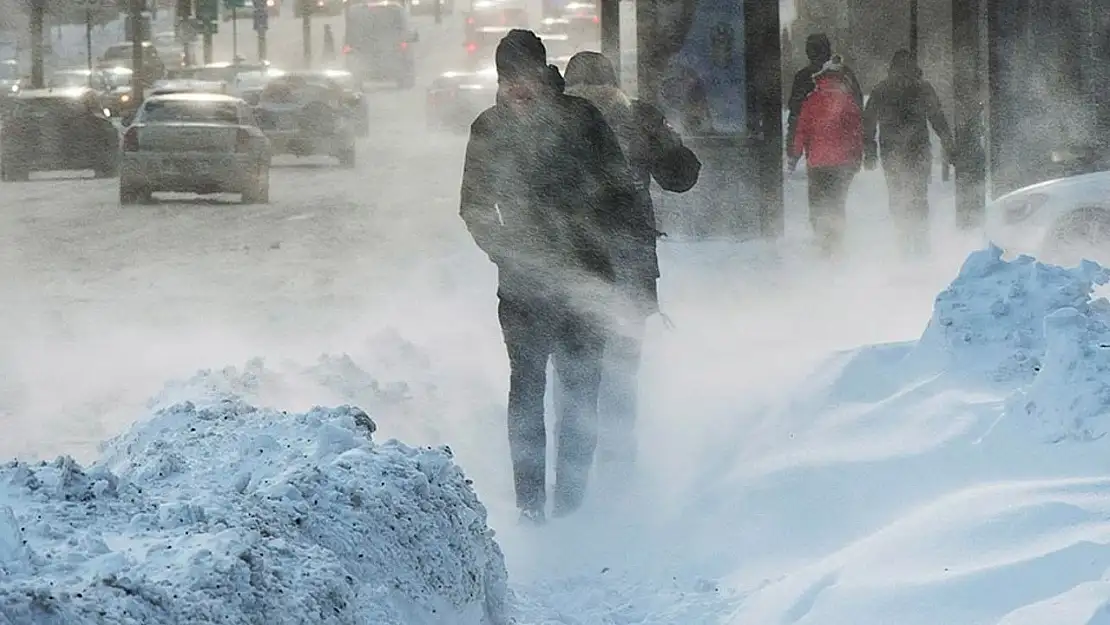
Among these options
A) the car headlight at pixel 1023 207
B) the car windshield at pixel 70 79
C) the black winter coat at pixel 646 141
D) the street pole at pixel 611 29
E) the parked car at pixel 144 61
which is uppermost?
the parked car at pixel 144 61

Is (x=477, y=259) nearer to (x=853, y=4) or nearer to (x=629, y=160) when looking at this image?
(x=629, y=160)

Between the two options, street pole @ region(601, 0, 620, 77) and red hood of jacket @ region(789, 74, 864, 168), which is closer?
red hood of jacket @ region(789, 74, 864, 168)

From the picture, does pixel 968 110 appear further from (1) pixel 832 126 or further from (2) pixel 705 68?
(1) pixel 832 126

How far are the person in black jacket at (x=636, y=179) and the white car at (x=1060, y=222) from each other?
4.82 m

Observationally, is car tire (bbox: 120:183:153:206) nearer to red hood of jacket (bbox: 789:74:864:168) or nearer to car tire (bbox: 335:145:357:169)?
car tire (bbox: 335:145:357:169)

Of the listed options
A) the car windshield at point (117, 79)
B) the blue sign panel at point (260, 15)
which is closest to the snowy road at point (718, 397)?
the car windshield at point (117, 79)

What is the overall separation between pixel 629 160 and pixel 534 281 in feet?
2.76

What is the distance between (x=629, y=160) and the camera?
702 centimetres

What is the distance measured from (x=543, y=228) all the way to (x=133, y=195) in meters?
15.6

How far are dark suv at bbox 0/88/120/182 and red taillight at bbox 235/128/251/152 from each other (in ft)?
20.0

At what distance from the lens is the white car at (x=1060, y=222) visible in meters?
11.4

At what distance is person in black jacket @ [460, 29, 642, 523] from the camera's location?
249 inches

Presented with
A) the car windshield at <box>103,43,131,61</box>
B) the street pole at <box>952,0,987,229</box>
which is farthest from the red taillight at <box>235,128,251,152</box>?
the car windshield at <box>103,43,131,61</box>

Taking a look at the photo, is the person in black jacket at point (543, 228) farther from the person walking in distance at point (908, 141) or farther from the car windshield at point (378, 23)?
the car windshield at point (378, 23)
